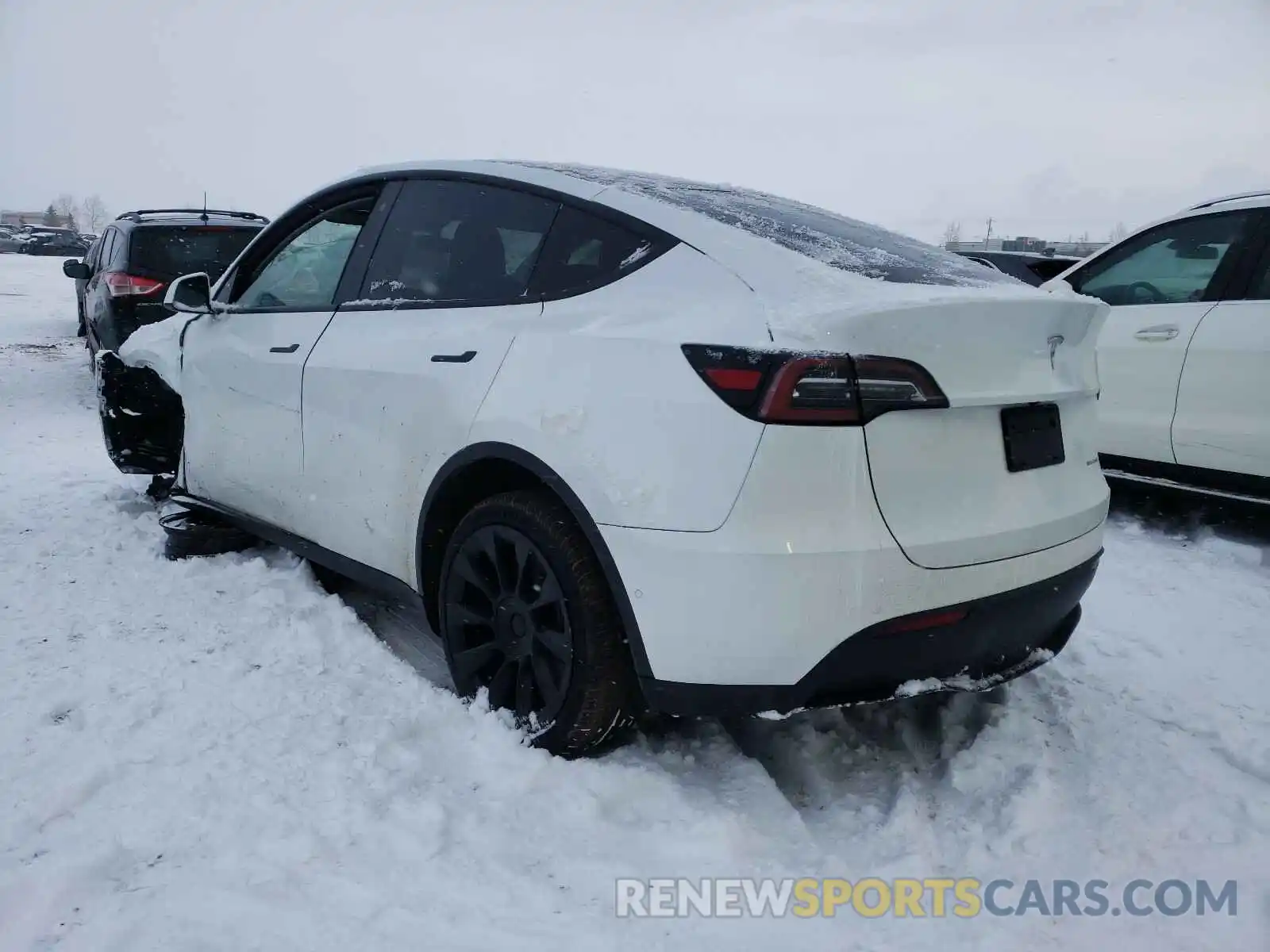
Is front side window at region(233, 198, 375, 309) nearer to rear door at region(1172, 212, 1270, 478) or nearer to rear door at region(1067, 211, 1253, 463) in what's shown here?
rear door at region(1067, 211, 1253, 463)

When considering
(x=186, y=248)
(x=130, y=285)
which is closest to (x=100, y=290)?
(x=130, y=285)

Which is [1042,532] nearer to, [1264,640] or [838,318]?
[838,318]

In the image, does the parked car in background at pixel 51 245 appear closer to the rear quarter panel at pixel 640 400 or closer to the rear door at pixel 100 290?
the rear door at pixel 100 290

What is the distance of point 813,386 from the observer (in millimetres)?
2020

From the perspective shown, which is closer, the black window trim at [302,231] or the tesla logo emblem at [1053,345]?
the tesla logo emblem at [1053,345]

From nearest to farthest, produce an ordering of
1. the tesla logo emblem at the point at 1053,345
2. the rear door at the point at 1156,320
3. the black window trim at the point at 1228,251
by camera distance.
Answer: the tesla logo emblem at the point at 1053,345 → the black window trim at the point at 1228,251 → the rear door at the point at 1156,320

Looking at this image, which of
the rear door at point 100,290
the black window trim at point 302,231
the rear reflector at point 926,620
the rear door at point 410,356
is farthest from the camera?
the rear door at point 100,290

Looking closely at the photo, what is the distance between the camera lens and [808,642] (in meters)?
2.08

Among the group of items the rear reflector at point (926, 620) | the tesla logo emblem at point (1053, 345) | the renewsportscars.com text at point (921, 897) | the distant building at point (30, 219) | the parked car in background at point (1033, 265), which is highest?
the parked car in background at point (1033, 265)

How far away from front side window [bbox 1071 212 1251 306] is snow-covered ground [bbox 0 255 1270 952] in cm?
218

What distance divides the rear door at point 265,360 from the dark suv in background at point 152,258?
383 centimetres

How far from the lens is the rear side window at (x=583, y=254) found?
2438mm

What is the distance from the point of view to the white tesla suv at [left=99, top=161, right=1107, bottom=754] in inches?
80.8

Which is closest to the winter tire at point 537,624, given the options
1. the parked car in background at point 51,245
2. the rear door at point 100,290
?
the rear door at point 100,290
